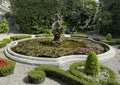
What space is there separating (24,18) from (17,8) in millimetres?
1423

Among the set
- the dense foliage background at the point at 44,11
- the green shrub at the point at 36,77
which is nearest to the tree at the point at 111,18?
the dense foliage background at the point at 44,11

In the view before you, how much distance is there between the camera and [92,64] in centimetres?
970

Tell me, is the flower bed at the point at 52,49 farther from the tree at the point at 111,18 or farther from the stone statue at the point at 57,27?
the tree at the point at 111,18

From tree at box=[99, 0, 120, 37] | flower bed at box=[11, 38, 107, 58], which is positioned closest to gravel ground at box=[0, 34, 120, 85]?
flower bed at box=[11, 38, 107, 58]

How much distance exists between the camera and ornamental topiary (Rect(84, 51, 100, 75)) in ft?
31.4

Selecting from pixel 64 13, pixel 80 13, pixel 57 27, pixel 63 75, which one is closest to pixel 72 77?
pixel 63 75

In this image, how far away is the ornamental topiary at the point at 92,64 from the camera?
958 cm

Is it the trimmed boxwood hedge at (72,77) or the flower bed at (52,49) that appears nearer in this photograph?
the trimmed boxwood hedge at (72,77)

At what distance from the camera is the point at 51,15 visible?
23.0 meters

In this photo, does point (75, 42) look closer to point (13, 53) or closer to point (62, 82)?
point (13, 53)

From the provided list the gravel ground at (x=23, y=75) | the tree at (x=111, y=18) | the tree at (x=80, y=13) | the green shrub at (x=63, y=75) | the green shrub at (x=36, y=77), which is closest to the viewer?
the green shrub at (x=63, y=75)

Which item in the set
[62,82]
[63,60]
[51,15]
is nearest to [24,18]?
[51,15]

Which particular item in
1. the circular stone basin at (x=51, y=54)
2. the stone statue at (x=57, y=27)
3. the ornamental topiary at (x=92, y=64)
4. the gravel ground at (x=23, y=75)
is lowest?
the gravel ground at (x=23, y=75)

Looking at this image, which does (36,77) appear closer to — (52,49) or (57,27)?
(52,49)
